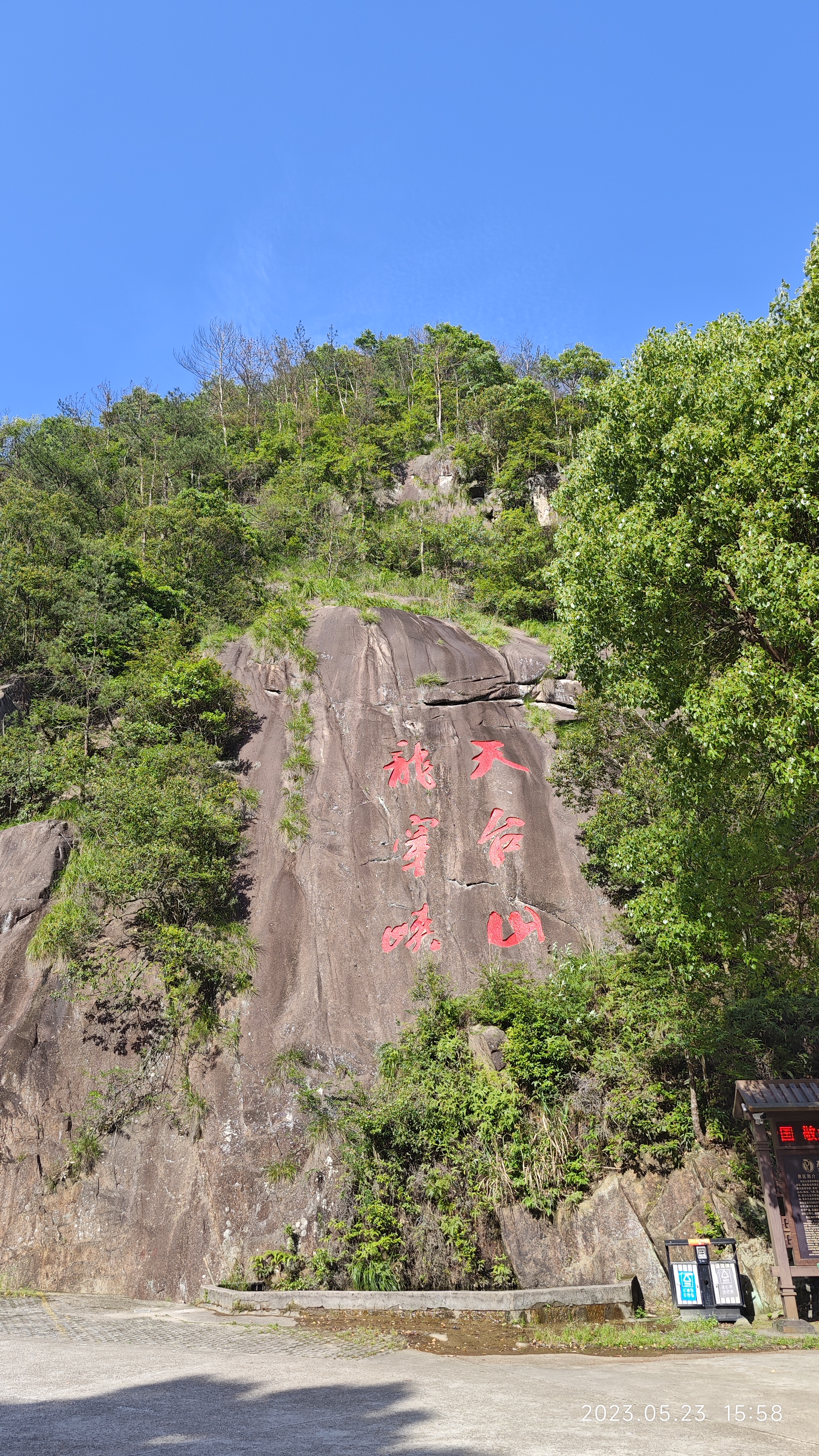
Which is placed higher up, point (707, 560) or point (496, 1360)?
point (707, 560)

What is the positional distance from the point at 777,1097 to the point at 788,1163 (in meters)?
0.68

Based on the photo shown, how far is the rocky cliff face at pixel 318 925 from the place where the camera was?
34.3 ft

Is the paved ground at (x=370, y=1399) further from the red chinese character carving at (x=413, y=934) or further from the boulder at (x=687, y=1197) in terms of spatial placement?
the red chinese character carving at (x=413, y=934)

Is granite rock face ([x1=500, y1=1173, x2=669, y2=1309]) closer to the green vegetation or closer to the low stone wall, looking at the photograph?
the low stone wall

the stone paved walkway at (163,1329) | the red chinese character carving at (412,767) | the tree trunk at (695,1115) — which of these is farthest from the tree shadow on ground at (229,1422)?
the red chinese character carving at (412,767)

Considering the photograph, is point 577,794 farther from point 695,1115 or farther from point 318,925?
point 695,1115

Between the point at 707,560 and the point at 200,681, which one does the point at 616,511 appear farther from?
the point at 200,681

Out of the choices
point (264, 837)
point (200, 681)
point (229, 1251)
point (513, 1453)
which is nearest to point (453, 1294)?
point (229, 1251)

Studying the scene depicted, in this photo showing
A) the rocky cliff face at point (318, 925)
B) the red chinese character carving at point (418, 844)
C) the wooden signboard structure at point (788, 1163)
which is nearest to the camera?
the wooden signboard structure at point (788, 1163)

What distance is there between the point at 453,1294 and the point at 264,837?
780 centimetres

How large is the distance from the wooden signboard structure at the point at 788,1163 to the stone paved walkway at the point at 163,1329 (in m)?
4.10

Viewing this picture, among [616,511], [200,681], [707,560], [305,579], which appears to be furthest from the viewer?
[305,579]

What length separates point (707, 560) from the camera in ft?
26.5
